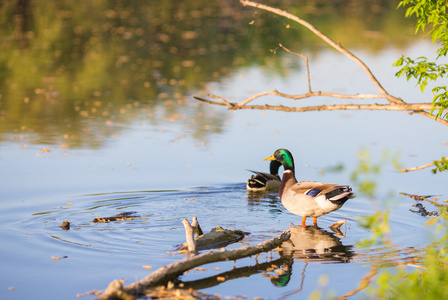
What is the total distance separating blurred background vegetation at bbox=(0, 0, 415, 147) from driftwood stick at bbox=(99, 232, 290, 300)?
3976mm

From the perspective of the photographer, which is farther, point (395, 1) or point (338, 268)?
point (395, 1)

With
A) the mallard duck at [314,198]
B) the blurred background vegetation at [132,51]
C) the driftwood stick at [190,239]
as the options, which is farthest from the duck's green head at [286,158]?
the driftwood stick at [190,239]

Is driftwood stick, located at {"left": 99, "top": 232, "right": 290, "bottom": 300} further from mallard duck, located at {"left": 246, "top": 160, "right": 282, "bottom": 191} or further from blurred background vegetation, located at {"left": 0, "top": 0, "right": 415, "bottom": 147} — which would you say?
blurred background vegetation, located at {"left": 0, "top": 0, "right": 415, "bottom": 147}

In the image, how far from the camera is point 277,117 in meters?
16.9

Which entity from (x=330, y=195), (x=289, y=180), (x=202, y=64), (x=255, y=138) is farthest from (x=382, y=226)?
(x=202, y=64)

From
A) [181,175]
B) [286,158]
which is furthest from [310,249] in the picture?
[181,175]

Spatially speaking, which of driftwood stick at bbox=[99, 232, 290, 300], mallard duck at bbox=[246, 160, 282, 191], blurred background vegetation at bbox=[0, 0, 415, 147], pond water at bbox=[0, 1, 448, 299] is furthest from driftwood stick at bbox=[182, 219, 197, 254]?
blurred background vegetation at bbox=[0, 0, 415, 147]

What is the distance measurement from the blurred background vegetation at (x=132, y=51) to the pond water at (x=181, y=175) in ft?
0.39

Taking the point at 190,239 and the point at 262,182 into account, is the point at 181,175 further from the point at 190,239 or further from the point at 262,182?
the point at 190,239

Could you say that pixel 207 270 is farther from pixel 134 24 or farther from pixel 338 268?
pixel 134 24

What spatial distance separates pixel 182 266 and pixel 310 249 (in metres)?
2.06

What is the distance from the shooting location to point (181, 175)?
11.5 meters

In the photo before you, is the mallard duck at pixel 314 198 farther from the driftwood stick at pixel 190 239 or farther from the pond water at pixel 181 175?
the driftwood stick at pixel 190 239

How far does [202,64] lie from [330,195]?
1577 cm
